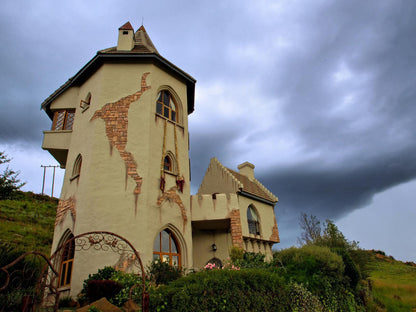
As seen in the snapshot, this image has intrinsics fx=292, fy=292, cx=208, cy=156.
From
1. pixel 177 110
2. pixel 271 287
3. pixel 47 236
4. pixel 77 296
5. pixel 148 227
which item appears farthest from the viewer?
pixel 47 236

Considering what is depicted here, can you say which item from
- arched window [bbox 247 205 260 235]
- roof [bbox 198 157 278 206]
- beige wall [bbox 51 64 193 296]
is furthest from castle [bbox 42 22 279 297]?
roof [bbox 198 157 278 206]

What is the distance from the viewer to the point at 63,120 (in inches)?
672

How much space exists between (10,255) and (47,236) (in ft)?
50.2

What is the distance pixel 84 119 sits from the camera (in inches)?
599

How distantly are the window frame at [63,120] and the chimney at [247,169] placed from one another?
44.1ft

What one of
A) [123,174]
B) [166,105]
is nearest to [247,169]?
[166,105]

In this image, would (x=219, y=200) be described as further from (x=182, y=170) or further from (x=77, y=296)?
(x=77, y=296)

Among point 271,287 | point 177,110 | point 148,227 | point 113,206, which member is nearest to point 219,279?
point 271,287

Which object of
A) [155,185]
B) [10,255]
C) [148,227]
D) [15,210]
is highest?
[15,210]

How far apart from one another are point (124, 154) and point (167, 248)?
4779 millimetres

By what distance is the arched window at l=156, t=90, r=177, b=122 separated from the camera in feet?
52.0

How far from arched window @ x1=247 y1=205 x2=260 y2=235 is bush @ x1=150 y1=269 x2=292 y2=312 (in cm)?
1080

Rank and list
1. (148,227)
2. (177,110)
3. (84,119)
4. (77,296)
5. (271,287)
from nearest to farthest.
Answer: (271,287), (77,296), (148,227), (84,119), (177,110)

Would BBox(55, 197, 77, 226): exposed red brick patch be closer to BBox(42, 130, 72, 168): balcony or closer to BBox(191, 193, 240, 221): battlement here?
BBox(42, 130, 72, 168): balcony
